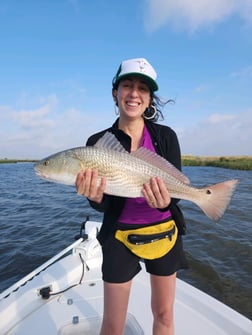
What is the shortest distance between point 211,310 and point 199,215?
33.1 feet

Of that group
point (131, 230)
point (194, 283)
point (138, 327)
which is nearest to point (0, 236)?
point (194, 283)

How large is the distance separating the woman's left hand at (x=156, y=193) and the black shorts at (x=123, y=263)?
57 centimetres

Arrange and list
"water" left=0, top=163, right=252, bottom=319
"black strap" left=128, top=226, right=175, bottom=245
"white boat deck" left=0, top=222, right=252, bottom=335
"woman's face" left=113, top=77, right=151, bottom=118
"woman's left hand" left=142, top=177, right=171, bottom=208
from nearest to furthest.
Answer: "woman's left hand" left=142, top=177, right=171, bottom=208 < "black strap" left=128, top=226, right=175, bottom=245 < "woman's face" left=113, top=77, right=151, bottom=118 < "white boat deck" left=0, top=222, right=252, bottom=335 < "water" left=0, top=163, right=252, bottom=319

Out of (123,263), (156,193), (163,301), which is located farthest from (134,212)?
(163,301)

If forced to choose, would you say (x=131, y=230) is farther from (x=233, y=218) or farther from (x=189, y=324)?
(x=233, y=218)

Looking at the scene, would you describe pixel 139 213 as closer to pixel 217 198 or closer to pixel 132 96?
pixel 217 198

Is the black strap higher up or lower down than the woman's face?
lower down

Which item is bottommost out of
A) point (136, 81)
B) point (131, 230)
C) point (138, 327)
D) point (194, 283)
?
point (194, 283)

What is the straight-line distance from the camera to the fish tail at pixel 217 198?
279cm

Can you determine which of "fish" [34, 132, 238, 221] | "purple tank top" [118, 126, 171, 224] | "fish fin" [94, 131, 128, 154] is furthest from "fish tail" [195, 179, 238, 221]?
"fish fin" [94, 131, 128, 154]

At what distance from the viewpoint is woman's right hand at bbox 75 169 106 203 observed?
2658 millimetres

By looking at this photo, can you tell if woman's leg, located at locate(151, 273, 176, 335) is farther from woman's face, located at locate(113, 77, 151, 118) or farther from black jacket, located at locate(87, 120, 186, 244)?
woman's face, located at locate(113, 77, 151, 118)

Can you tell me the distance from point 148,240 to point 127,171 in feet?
2.41

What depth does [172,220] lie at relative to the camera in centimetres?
298
